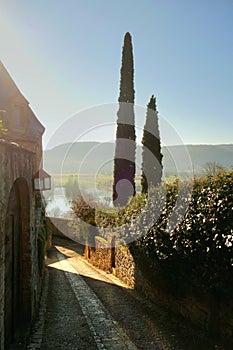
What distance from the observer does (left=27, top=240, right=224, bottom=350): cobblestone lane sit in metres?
6.71

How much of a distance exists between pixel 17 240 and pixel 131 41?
2154 centimetres

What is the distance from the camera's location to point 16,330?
22.0ft

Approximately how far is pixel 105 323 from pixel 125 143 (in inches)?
628

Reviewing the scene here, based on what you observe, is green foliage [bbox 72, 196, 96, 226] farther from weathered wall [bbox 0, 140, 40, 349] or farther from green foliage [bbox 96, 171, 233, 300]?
weathered wall [bbox 0, 140, 40, 349]

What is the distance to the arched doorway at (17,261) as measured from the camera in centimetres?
602

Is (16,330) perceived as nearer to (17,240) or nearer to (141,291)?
(17,240)

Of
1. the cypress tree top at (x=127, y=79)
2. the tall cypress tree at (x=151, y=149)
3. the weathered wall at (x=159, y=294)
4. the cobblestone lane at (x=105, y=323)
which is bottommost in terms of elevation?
the cobblestone lane at (x=105, y=323)

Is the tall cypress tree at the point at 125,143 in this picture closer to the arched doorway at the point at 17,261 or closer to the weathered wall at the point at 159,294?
the weathered wall at the point at 159,294

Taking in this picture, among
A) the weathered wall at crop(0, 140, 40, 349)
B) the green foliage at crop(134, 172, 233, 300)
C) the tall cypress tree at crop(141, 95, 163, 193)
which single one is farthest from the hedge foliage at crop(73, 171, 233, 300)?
the tall cypress tree at crop(141, 95, 163, 193)

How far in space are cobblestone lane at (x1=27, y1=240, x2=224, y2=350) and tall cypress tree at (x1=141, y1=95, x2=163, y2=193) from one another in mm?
11274

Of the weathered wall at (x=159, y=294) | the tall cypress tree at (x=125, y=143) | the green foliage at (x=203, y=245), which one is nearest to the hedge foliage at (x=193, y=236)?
the green foliage at (x=203, y=245)

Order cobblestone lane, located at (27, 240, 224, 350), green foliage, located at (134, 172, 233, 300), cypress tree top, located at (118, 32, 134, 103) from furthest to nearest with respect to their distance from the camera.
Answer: cypress tree top, located at (118, 32, 134, 103)
cobblestone lane, located at (27, 240, 224, 350)
green foliage, located at (134, 172, 233, 300)

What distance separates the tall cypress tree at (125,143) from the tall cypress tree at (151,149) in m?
0.92

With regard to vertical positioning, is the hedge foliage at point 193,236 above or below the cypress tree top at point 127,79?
below
